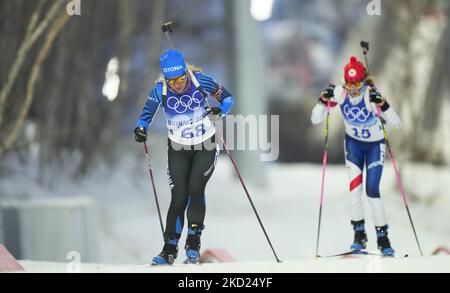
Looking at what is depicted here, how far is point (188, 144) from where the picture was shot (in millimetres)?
6484

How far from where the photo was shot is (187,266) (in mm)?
6250

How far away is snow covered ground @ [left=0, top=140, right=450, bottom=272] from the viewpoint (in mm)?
10625

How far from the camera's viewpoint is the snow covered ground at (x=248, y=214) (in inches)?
418

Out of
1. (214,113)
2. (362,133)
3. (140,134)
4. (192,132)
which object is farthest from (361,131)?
(140,134)

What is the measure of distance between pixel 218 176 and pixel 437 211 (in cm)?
324

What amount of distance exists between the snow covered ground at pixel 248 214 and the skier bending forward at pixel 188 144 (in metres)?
2.86

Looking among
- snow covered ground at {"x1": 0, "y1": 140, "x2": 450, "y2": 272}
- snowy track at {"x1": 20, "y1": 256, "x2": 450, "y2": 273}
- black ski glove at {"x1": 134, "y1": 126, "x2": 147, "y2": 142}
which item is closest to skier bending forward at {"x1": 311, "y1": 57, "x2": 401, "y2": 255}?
snowy track at {"x1": 20, "y1": 256, "x2": 450, "y2": 273}

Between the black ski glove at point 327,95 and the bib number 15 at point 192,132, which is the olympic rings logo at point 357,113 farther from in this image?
the bib number 15 at point 192,132

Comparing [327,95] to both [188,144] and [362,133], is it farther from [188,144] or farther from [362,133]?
[188,144]

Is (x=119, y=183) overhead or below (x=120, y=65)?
below

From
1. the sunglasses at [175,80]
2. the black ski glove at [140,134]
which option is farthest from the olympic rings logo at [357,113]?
the black ski glove at [140,134]

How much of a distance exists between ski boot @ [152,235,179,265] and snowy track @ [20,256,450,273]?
0.34 feet
